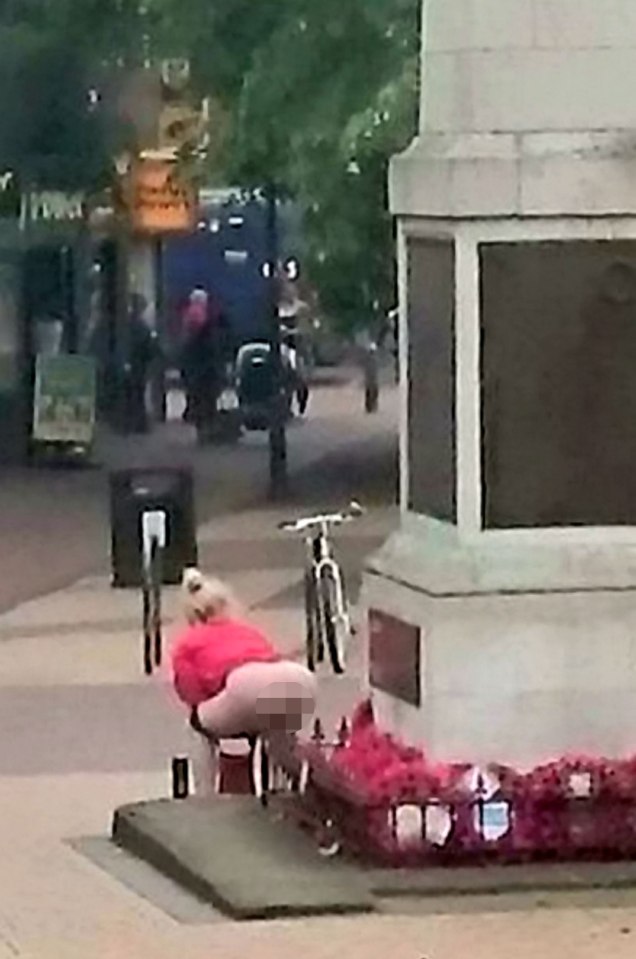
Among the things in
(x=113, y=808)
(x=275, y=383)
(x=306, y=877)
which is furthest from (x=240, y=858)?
(x=275, y=383)

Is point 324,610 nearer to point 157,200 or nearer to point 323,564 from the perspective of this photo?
point 323,564

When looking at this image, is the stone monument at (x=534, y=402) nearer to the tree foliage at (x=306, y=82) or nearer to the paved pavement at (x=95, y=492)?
the paved pavement at (x=95, y=492)

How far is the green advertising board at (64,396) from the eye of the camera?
39.5 m

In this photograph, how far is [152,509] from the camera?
87.0ft

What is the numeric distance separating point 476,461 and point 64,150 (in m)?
26.1

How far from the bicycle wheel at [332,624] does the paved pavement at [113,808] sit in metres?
0.18

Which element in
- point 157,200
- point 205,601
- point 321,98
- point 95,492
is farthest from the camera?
point 157,200

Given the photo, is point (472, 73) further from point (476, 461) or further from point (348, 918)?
point (348, 918)

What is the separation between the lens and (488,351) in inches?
Answer: 567

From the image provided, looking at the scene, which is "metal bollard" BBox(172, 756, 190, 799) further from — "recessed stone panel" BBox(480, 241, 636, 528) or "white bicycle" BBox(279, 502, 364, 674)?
"white bicycle" BBox(279, 502, 364, 674)

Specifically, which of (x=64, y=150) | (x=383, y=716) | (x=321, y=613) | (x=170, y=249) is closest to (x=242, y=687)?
(x=383, y=716)

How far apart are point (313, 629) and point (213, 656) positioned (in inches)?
270

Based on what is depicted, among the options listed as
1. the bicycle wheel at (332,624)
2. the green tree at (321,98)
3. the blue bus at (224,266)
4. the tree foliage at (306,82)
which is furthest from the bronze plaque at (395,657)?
the blue bus at (224,266)

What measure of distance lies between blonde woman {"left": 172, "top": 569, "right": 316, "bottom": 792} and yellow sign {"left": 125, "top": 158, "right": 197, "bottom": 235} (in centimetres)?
2500
